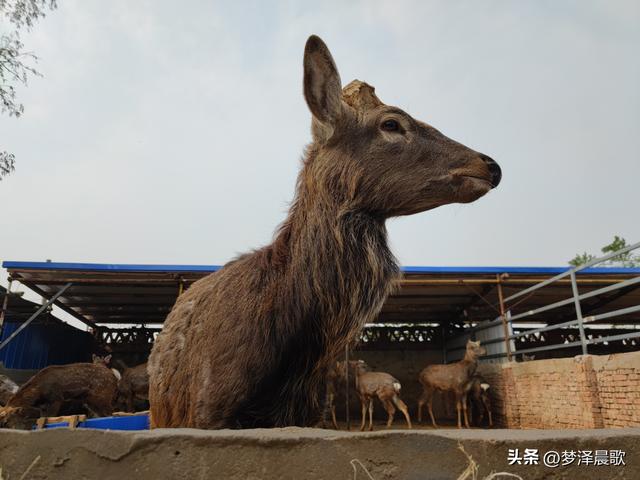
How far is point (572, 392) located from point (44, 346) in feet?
44.0

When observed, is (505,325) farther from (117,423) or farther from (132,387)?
(132,387)

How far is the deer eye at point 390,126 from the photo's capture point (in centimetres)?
272

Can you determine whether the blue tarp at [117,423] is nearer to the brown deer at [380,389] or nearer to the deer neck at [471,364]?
the brown deer at [380,389]

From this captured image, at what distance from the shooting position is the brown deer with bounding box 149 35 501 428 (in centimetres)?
208

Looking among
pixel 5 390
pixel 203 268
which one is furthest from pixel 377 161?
pixel 5 390

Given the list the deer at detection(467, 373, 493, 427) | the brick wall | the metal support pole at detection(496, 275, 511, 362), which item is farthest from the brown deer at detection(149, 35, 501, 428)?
the deer at detection(467, 373, 493, 427)

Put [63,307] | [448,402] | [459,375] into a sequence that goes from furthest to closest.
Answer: [448,402]
[63,307]
[459,375]

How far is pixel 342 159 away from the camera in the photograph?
2.59 metres

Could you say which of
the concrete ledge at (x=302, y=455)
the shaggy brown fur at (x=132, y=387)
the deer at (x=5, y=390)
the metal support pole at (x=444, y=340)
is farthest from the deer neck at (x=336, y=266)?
the metal support pole at (x=444, y=340)

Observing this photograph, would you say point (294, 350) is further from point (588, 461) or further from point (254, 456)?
point (588, 461)

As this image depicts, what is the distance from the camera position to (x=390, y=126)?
2738 mm

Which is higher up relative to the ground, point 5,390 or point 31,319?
point 31,319

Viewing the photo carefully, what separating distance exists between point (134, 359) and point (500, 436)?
16.3m

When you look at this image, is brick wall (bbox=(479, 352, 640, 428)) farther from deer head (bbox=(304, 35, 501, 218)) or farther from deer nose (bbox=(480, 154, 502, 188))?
deer head (bbox=(304, 35, 501, 218))
